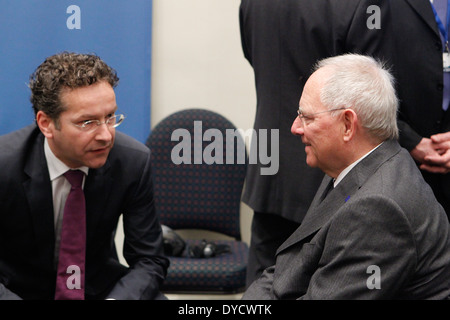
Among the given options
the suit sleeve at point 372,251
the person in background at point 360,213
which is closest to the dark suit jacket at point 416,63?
the person in background at point 360,213

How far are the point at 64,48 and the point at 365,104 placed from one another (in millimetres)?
2214

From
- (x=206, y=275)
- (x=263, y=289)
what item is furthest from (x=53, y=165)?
(x=206, y=275)

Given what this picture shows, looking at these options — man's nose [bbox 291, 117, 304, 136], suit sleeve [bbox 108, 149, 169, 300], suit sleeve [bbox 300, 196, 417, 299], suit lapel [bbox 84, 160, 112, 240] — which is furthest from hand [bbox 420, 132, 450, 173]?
suit lapel [bbox 84, 160, 112, 240]

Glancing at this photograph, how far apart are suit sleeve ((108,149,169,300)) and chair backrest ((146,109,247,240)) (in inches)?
44.2

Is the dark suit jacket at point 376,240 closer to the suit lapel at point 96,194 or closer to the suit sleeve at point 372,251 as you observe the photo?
the suit sleeve at point 372,251

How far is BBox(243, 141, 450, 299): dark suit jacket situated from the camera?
167 cm

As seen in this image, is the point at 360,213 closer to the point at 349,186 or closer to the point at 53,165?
the point at 349,186

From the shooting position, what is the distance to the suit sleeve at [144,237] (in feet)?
7.72

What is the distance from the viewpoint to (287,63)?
8.61 ft

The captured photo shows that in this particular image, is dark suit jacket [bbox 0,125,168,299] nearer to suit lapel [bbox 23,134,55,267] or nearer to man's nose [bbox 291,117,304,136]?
suit lapel [bbox 23,134,55,267]

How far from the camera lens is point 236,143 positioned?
3.54 meters

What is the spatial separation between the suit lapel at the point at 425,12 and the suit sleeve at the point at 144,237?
1125 mm

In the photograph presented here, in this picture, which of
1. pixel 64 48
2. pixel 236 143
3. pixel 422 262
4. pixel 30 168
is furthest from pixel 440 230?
pixel 64 48
